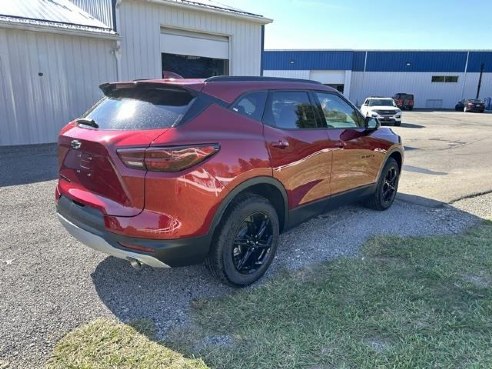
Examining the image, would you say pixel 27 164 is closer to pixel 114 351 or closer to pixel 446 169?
pixel 114 351

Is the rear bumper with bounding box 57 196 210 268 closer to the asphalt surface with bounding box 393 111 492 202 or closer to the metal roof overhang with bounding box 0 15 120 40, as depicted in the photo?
the asphalt surface with bounding box 393 111 492 202

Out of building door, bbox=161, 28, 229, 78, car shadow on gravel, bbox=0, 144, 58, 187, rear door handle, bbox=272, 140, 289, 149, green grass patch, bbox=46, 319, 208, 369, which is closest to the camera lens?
green grass patch, bbox=46, 319, 208, 369

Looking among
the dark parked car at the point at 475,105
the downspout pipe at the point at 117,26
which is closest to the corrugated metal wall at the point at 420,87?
the dark parked car at the point at 475,105

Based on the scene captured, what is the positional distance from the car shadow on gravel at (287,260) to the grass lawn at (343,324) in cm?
18

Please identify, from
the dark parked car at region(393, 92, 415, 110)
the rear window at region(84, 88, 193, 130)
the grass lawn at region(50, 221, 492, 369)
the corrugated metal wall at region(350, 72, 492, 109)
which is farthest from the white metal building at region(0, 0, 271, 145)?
the corrugated metal wall at region(350, 72, 492, 109)

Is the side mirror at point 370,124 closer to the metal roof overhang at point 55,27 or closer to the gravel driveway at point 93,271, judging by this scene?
the gravel driveway at point 93,271

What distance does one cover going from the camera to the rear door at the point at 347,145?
4.28 m

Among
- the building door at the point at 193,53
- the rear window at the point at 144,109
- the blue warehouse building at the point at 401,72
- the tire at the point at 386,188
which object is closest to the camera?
the rear window at the point at 144,109

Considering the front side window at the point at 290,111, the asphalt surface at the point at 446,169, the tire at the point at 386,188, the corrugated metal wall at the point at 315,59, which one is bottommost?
the asphalt surface at the point at 446,169

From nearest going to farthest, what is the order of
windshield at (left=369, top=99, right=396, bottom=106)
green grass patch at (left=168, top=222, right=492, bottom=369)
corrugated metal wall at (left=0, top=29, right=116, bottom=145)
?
green grass patch at (left=168, top=222, right=492, bottom=369), corrugated metal wall at (left=0, top=29, right=116, bottom=145), windshield at (left=369, top=99, right=396, bottom=106)

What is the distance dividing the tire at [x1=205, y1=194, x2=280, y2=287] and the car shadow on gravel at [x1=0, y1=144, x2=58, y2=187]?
517 centimetres

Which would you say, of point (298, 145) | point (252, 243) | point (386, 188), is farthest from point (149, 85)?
point (386, 188)

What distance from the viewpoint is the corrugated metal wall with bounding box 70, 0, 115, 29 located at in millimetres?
11289

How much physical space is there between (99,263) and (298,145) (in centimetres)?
230
